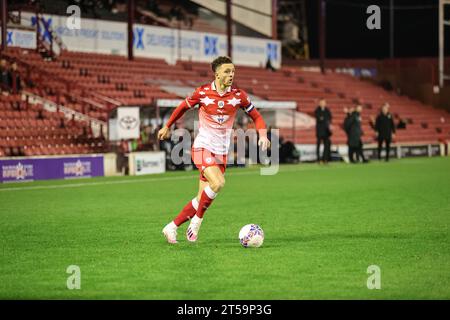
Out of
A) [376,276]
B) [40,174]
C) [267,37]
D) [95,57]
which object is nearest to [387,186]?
[40,174]

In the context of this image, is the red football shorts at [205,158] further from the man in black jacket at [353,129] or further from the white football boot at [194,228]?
the man in black jacket at [353,129]

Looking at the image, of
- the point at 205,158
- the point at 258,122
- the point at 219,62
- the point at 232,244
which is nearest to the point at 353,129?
the point at 258,122

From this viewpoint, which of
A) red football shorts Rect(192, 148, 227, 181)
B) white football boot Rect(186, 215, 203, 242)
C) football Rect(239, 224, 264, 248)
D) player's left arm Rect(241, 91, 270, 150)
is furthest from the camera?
white football boot Rect(186, 215, 203, 242)

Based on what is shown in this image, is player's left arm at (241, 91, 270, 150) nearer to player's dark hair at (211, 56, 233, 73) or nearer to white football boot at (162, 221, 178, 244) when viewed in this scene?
player's dark hair at (211, 56, 233, 73)

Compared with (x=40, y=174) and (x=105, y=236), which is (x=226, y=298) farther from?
(x=40, y=174)

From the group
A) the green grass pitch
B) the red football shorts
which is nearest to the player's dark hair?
the red football shorts

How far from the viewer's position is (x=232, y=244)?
10930 millimetres

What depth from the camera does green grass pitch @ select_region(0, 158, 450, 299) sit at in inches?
312

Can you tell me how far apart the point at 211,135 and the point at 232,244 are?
1404 mm

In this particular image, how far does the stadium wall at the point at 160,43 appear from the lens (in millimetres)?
36912

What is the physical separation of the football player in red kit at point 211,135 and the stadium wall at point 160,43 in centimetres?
2509

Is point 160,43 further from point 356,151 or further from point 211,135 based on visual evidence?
point 211,135

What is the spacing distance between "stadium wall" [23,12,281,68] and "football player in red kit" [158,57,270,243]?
82.3ft

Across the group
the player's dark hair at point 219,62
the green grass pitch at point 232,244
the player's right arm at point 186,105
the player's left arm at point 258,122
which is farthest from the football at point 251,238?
the player's dark hair at point 219,62
